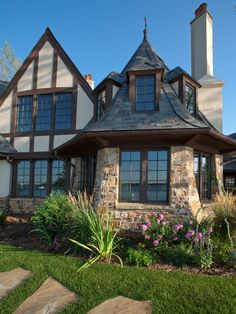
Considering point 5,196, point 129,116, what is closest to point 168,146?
point 129,116

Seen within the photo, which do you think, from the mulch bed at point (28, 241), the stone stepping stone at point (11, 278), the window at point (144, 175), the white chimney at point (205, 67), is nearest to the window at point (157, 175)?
the window at point (144, 175)

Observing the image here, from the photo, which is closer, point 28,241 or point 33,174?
point 28,241

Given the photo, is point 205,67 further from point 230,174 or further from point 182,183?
point 230,174

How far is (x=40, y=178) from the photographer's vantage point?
1269 centimetres

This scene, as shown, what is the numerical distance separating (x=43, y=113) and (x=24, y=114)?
3.21ft

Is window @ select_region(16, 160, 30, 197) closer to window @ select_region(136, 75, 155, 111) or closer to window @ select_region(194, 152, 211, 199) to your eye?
window @ select_region(136, 75, 155, 111)

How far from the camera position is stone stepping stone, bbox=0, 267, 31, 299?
4926 millimetres

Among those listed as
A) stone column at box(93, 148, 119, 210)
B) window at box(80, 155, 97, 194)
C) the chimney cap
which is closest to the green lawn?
stone column at box(93, 148, 119, 210)

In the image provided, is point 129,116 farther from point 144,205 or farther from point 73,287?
point 73,287

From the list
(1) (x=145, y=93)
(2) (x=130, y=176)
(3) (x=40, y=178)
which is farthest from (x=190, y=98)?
(3) (x=40, y=178)

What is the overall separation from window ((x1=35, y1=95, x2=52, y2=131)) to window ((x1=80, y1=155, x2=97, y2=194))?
2917mm

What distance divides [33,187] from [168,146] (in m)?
6.87

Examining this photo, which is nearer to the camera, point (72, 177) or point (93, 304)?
point (93, 304)

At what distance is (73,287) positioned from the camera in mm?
4773
